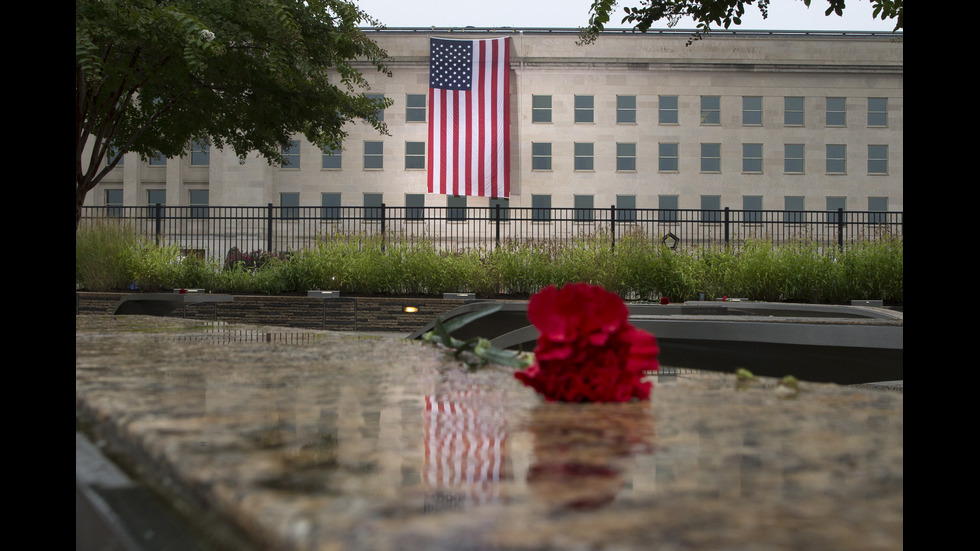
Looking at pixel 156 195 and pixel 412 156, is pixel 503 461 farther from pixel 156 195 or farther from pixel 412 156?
pixel 156 195

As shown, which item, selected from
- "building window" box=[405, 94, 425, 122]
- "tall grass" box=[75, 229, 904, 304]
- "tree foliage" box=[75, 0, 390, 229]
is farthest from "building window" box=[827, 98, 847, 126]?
"tree foliage" box=[75, 0, 390, 229]

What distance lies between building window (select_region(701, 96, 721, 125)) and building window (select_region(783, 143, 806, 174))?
14.4ft

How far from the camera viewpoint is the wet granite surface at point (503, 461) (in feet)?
1.49

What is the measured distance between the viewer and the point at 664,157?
135 feet

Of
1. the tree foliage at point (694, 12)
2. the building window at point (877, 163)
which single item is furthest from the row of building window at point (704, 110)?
the tree foliage at point (694, 12)

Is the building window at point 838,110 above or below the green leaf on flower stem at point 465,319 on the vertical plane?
above

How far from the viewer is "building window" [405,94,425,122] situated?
40469 mm

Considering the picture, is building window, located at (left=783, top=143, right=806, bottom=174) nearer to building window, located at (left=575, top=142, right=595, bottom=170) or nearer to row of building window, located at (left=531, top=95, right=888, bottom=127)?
row of building window, located at (left=531, top=95, right=888, bottom=127)

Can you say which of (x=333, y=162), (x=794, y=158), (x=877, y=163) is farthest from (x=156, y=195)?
(x=877, y=163)

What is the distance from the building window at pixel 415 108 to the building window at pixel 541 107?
6345 mm

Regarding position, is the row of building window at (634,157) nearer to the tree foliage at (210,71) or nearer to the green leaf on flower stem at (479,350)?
the tree foliage at (210,71)

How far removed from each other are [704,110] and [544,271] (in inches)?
1303

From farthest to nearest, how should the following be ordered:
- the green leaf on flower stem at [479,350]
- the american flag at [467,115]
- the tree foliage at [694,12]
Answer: the american flag at [467,115] → the tree foliage at [694,12] → the green leaf on flower stem at [479,350]
